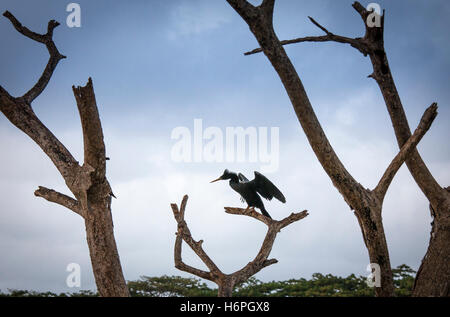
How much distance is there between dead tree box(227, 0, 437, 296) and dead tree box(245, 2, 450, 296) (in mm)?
515

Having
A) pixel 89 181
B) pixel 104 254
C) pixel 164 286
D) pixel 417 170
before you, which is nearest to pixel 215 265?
pixel 104 254

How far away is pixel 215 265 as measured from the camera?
15.5 ft

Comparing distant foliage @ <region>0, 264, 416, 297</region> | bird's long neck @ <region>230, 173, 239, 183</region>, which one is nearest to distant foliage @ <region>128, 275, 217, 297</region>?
distant foliage @ <region>0, 264, 416, 297</region>

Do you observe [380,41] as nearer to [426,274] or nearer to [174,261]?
[426,274]

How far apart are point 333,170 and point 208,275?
184 centimetres

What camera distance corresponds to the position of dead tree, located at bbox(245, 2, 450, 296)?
15.6 ft

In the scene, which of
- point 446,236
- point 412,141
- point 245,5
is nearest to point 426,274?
point 446,236

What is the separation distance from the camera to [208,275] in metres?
4.72

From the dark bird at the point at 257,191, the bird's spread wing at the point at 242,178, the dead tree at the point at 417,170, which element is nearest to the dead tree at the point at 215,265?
the dark bird at the point at 257,191

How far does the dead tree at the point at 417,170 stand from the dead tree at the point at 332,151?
51 cm

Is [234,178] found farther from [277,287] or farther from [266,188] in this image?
[277,287]

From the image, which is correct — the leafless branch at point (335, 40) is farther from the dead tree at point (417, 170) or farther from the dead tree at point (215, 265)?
the dead tree at point (215, 265)

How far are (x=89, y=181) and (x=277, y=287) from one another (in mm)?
6508
